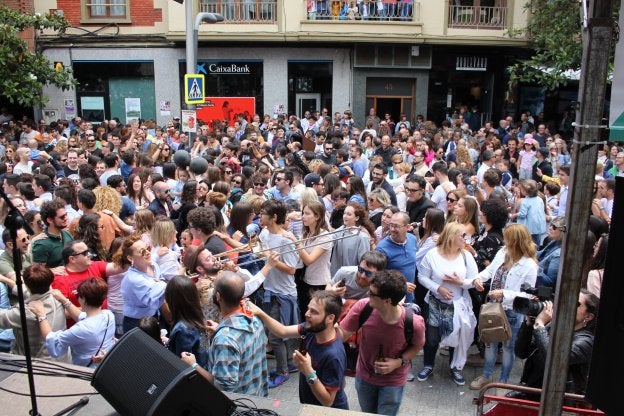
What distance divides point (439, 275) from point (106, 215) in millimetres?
3625

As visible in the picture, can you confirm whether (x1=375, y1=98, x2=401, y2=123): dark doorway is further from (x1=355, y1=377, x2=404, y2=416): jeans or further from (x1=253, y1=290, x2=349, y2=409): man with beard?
(x1=253, y1=290, x2=349, y2=409): man with beard

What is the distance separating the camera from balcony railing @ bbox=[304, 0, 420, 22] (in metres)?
20.3

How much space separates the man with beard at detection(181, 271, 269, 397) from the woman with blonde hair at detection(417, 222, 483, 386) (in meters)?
2.33

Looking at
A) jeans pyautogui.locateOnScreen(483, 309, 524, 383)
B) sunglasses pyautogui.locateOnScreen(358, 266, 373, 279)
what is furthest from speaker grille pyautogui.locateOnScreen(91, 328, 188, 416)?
jeans pyautogui.locateOnScreen(483, 309, 524, 383)

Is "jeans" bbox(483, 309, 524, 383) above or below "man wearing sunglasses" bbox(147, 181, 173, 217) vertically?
below

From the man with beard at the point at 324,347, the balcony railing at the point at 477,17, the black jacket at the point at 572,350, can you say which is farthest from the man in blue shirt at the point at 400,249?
the balcony railing at the point at 477,17

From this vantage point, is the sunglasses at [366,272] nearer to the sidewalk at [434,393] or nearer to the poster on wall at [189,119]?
the sidewalk at [434,393]

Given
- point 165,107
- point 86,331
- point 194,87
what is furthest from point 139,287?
point 165,107

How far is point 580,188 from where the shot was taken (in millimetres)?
2561

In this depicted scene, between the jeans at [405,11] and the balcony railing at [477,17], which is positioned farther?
the balcony railing at [477,17]

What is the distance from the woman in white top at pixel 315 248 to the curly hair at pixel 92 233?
190 cm

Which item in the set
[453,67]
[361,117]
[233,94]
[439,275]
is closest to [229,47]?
[233,94]

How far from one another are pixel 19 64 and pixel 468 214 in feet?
40.7

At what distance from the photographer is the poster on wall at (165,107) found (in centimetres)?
2169
